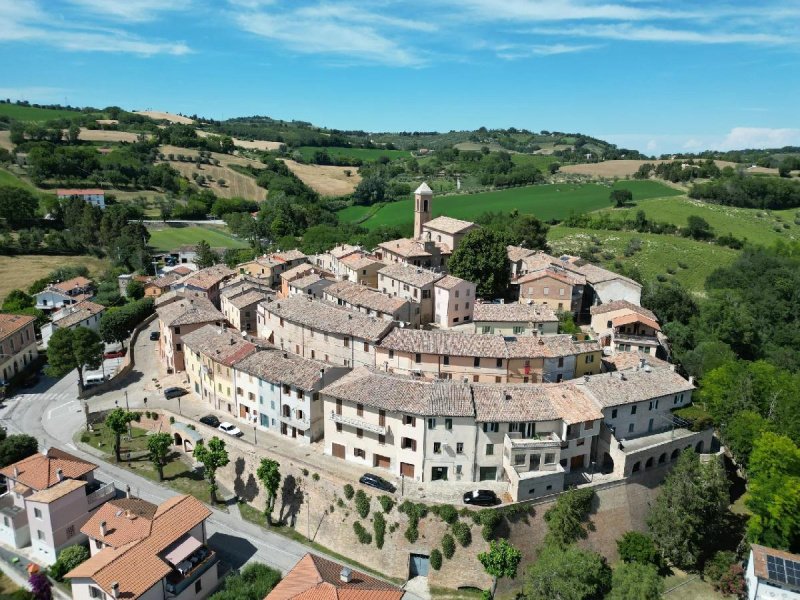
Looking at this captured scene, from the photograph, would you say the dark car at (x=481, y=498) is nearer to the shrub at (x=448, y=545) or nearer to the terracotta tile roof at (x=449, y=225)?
the shrub at (x=448, y=545)

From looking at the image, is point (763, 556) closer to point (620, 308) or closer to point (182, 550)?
point (620, 308)

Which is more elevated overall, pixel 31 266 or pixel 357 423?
pixel 31 266

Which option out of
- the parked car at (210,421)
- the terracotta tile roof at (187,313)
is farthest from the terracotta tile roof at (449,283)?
the parked car at (210,421)

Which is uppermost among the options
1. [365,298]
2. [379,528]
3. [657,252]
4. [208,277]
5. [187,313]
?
[657,252]

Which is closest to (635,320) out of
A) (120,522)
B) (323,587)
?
(323,587)

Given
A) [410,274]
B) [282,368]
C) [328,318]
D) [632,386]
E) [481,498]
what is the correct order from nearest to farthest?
[481,498] → [632,386] → [282,368] → [328,318] → [410,274]

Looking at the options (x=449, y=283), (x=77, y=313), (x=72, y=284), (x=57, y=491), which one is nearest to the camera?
(x=57, y=491)

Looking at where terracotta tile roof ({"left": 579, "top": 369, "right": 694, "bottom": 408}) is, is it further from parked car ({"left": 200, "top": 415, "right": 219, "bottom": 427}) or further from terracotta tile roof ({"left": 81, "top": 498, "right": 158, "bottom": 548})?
terracotta tile roof ({"left": 81, "top": 498, "right": 158, "bottom": 548})

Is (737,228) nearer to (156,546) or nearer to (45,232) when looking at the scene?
(156,546)
